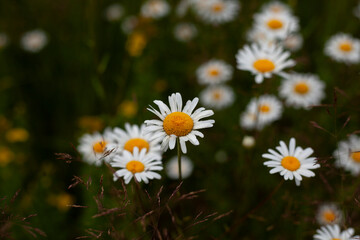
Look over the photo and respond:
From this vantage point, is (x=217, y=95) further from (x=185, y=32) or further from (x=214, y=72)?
(x=185, y=32)

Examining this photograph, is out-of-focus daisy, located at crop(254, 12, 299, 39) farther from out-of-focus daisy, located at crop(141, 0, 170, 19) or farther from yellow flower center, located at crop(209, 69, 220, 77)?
out-of-focus daisy, located at crop(141, 0, 170, 19)

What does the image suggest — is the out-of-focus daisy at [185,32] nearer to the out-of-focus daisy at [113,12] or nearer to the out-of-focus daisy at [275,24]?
the out-of-focus daisy at [113,12]

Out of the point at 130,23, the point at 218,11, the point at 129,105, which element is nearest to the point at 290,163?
the point at 129,105

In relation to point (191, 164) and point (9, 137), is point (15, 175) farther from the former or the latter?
point (191, 164)

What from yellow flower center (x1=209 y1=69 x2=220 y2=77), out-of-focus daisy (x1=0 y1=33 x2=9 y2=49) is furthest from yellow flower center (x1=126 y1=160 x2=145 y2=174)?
out-of-focus daisy (x1=0 y1=33 x2=9 y2=49)

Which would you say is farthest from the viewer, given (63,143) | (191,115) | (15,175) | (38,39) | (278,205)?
(38,39)

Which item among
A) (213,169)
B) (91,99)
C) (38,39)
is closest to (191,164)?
(213,169)

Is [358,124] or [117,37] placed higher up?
[117,37]
